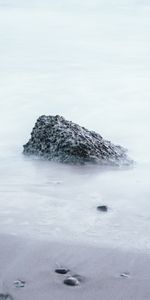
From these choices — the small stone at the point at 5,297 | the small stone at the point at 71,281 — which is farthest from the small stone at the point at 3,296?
the small stone at the point at 71,281

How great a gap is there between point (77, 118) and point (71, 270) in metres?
4.14

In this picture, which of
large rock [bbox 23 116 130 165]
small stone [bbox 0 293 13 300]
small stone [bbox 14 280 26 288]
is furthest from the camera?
large rock [bbox 23 116 130 165]

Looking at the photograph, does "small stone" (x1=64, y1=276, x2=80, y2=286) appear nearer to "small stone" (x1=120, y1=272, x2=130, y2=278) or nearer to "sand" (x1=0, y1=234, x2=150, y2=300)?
"sand" (x1=0, y1=234, x2=150, y2=300)

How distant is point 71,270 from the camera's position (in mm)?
2488

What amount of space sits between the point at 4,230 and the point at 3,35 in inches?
541

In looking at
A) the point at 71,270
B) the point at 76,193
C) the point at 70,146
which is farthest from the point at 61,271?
the point at 70,146

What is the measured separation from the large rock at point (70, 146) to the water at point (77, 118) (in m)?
0.15

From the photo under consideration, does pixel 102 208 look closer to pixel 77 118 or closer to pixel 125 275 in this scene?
pixel 125 275

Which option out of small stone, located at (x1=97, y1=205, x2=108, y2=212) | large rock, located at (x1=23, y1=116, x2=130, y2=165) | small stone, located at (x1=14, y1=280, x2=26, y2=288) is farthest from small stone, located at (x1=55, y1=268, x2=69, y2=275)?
large rock, located at (x1=23, y1=116, x2=130, y2=165)

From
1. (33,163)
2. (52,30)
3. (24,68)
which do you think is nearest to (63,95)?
(24,68)

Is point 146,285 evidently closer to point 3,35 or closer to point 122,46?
point 122,46

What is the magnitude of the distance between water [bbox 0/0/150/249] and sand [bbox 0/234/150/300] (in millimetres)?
135

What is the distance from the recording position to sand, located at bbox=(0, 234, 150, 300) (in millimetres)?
2271

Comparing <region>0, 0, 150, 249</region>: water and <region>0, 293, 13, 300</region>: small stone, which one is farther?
<region>0, 0, 150, 249</region>: water
